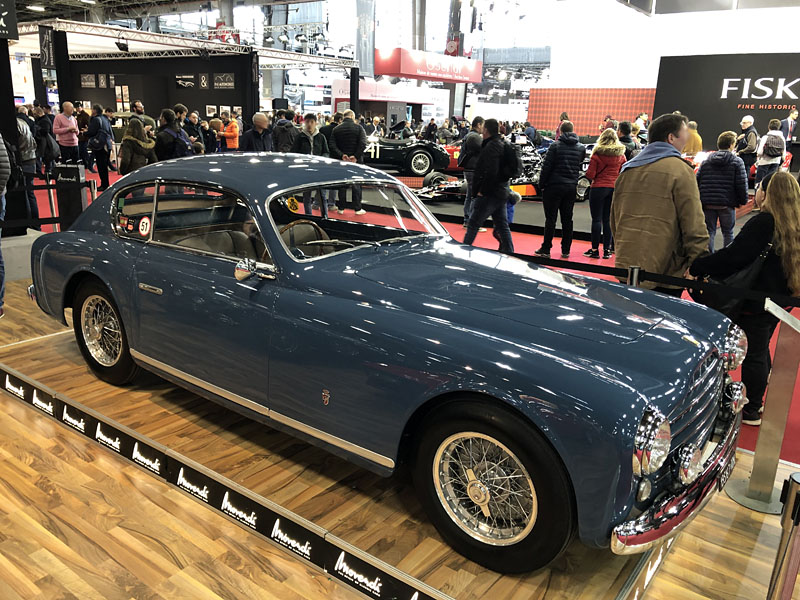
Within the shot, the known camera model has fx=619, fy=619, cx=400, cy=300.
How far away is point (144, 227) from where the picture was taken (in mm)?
3592

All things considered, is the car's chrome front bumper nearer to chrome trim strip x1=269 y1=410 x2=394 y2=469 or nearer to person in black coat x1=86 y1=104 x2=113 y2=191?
chrome trim strip x1=269 y1=410 x2=394 y2=469

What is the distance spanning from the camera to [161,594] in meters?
2.29

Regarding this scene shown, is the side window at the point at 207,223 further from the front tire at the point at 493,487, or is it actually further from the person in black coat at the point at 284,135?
the person in black coat at the point at 284,135

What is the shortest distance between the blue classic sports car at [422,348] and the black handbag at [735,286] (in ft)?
2.21

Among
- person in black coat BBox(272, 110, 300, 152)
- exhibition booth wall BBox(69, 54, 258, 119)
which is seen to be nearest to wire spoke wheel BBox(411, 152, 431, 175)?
person in black coat BBox(272, 110, 300, 152)

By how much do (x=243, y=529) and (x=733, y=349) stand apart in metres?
2.28

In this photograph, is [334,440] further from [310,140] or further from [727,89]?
[727,89]

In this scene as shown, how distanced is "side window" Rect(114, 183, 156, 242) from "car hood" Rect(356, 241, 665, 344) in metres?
1.47

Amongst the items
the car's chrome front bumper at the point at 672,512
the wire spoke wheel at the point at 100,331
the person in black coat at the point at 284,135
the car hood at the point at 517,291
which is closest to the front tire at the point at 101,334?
the wire spoke wheel at the point at 100,331

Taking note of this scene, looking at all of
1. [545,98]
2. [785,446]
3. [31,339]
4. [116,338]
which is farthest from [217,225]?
[545,98]

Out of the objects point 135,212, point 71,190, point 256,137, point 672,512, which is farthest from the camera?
point 256,137

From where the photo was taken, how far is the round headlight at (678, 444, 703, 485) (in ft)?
7.24

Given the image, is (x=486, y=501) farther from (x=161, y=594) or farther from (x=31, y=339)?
(x=31, y=339)

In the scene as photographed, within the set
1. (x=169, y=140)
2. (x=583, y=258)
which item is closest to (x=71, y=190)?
(x=169, y=140)
